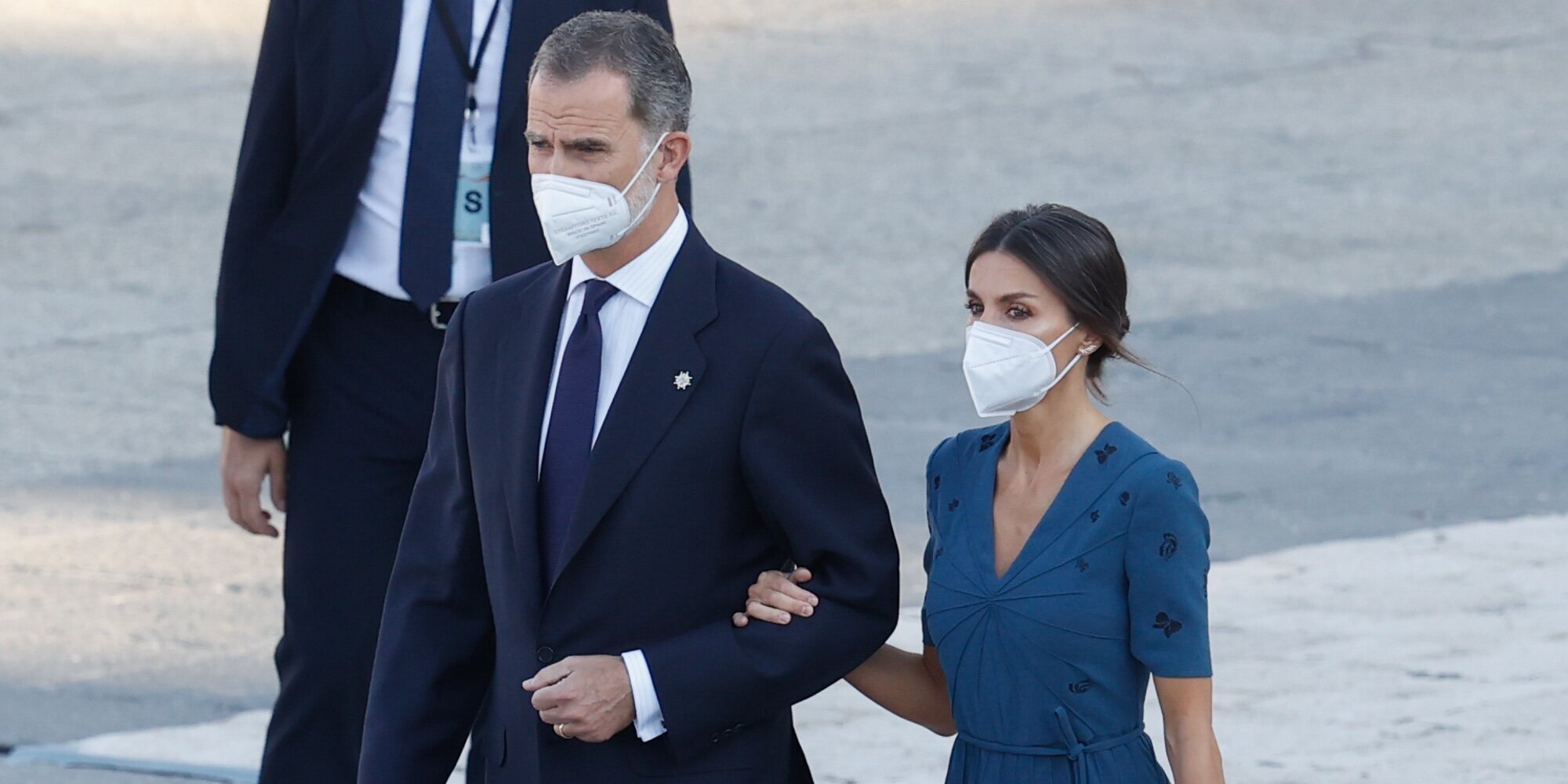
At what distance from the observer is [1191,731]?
3.39m

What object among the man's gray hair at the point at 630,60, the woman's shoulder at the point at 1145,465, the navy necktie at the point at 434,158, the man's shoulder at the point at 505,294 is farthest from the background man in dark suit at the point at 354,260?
the woman's shoulder at the point at 1145,465

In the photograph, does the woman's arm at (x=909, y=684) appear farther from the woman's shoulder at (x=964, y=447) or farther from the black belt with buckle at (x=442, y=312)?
the black belt with buckle at (x=442, y=312)

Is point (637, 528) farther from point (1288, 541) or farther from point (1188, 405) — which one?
point (1188, 405)

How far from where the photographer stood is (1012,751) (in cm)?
348

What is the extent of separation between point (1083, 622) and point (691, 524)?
1.81 feet

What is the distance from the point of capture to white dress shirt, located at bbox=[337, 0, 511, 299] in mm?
4422

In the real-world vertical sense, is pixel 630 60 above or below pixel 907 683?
above

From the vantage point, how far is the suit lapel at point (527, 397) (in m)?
3.41

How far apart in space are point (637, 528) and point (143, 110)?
12.0 meters

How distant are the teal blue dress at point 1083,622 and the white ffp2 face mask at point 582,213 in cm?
67

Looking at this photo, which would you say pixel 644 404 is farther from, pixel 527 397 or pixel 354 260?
pixel 354 260

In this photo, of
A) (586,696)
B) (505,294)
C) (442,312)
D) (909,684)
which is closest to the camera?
(586,696)

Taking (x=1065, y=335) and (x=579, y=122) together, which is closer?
(x=579, y=122)

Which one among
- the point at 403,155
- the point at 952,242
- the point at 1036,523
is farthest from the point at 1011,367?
the point at 952,242
